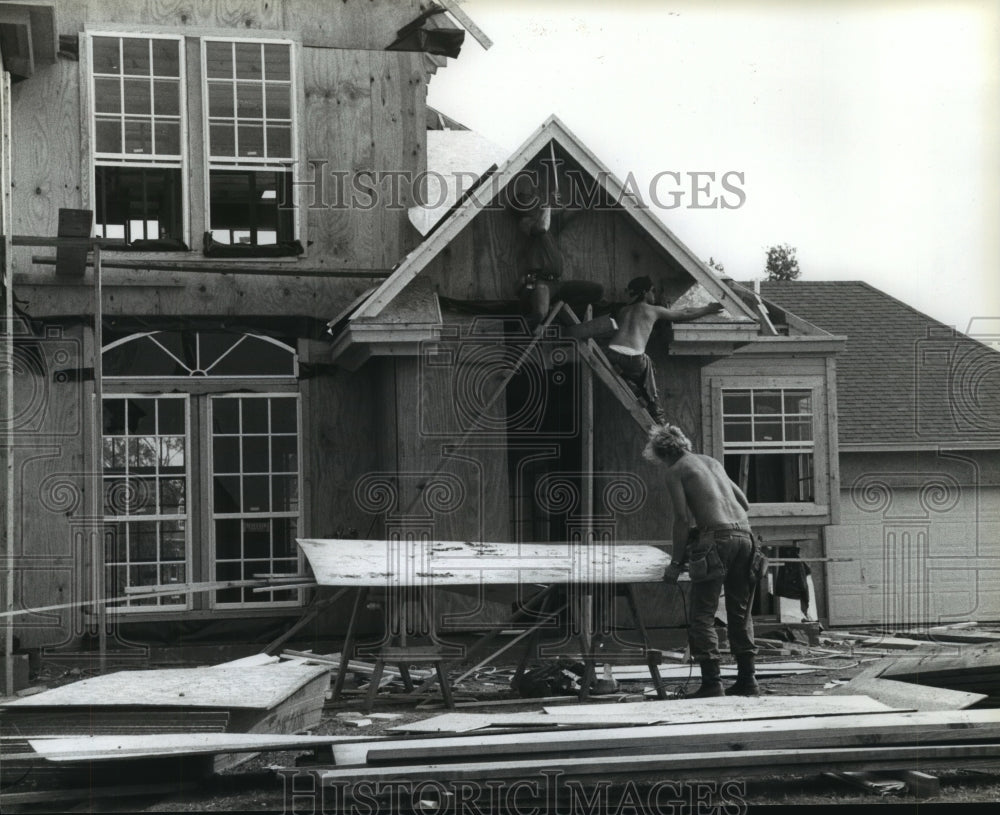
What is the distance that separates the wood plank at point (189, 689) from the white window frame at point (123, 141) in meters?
6.05

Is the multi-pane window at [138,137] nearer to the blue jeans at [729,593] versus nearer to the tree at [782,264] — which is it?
the blue jeans at [729,593]

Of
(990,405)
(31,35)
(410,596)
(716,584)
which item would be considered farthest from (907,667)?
(990,405)

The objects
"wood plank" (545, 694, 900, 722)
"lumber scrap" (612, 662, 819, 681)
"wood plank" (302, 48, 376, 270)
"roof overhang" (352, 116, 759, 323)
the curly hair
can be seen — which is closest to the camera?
"wood plank" (545, 694, 900, 722)

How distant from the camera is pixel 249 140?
16391mm

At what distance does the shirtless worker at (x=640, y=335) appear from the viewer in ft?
50.8

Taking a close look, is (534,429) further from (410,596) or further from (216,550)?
(410,596)

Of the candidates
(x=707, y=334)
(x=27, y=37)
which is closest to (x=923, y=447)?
(x=707, y=334)

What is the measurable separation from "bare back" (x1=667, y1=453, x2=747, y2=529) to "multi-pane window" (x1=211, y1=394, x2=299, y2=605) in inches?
210

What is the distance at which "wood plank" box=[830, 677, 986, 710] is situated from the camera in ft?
35.1

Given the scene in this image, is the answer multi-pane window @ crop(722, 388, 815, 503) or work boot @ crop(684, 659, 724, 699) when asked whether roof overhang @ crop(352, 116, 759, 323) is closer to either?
multi-pane window @ crop(722, 388, 815, 503)

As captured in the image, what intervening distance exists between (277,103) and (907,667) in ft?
28.4

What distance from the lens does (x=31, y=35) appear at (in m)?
15.0

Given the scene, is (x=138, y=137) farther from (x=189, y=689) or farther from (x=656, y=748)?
(x=656, y=748)

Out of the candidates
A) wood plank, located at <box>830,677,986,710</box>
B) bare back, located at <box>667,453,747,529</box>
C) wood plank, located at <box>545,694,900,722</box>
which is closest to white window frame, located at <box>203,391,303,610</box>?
bare back, located at <box>667,453,747,529</box>
